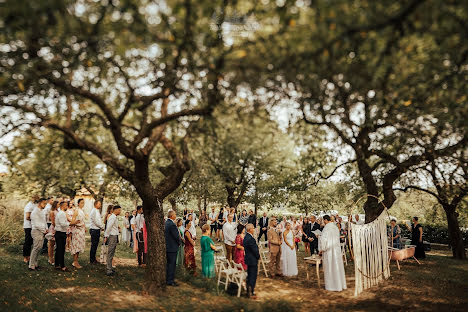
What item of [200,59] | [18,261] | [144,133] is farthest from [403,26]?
[18,261]

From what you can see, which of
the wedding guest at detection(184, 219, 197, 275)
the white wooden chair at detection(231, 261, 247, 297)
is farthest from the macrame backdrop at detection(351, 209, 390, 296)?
the wedding guest at detection(184, 219, 197, 275)

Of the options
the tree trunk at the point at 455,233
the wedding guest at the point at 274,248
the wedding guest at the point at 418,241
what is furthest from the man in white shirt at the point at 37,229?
the tree trunk at the point at 455,233

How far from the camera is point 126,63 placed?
7.19 metres

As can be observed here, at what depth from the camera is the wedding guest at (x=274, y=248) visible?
11.5 m

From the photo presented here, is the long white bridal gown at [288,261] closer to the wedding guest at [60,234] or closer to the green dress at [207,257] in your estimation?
the green dress at [207,257]

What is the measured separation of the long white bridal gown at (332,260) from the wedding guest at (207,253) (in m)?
3.76

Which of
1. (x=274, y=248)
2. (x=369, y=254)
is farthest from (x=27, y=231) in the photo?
(x=369, y=254)

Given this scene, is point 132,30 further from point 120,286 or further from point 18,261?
point 18,261

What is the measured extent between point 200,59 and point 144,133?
2.73m

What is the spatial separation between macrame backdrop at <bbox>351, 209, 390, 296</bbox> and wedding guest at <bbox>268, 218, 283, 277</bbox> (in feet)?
9.00

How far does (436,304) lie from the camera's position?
29.1ft

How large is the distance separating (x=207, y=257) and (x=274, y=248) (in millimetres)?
2542

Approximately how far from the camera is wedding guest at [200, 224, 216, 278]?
34.7ft

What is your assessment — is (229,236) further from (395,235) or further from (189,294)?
(395,235)
